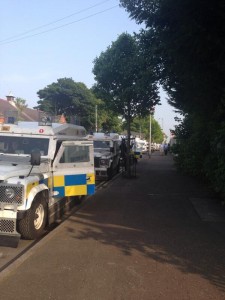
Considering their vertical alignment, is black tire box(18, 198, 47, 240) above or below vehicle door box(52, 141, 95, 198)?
below

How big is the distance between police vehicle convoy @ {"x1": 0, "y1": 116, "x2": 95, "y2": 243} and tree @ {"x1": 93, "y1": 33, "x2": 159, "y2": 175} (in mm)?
8989

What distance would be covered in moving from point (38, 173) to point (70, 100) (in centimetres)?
5793

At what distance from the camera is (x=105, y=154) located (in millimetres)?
20094

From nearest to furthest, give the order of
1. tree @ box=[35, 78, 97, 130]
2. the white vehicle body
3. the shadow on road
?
1. the shadow on road
2. the white vehicle body
3. tree @ box=[35, 78, 97, 130]

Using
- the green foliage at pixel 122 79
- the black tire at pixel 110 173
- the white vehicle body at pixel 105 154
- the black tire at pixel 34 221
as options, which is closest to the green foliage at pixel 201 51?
the black tire at pixel 34 221

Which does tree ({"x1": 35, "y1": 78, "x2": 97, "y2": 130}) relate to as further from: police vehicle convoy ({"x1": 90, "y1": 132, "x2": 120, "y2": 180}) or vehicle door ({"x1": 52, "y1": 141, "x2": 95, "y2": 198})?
vehicle door ({"x1": 52, "y1": 141, "x2": 95, "y2": 198})

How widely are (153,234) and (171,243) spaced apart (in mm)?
751

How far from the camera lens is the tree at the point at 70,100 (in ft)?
213

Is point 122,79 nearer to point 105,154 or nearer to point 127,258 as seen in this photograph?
point 105,154

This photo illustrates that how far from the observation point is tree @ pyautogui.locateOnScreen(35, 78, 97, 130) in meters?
65.1

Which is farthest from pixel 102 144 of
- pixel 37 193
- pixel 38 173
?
pixel 37 193

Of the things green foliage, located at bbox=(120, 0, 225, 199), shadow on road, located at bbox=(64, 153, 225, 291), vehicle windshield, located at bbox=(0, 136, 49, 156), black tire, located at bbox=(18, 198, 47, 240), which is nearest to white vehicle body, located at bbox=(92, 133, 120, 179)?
shadow on road, located at bbox=(64, 153, 225, 291)

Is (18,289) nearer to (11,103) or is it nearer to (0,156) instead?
(0,156)

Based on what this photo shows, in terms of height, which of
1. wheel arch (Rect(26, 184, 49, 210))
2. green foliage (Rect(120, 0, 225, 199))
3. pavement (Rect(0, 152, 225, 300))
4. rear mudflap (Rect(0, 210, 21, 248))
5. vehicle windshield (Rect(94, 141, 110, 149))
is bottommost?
pavement (Rect(0, 152, 225, 300))
